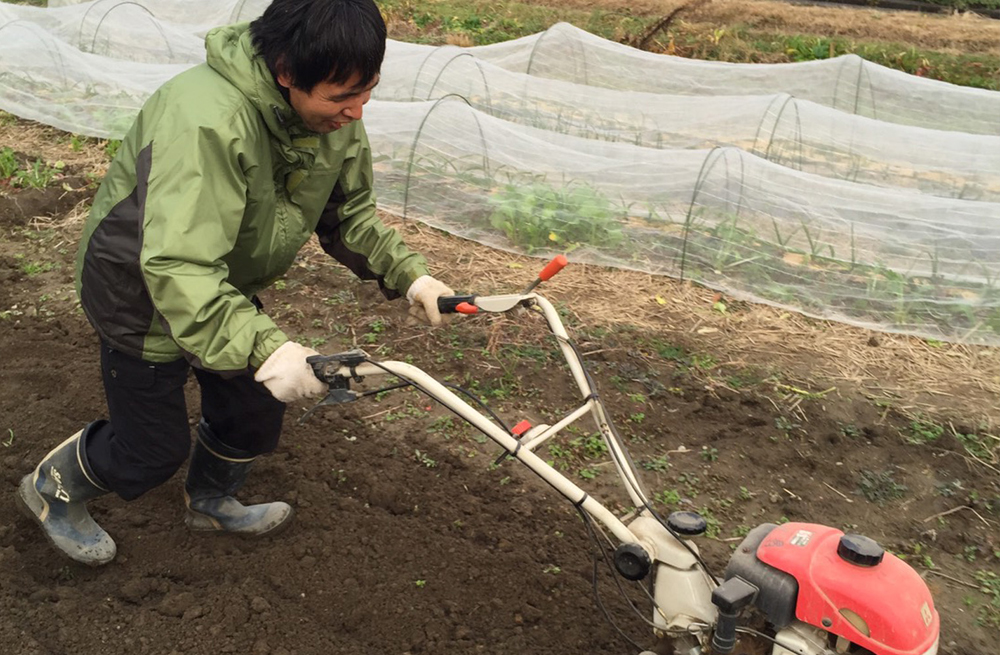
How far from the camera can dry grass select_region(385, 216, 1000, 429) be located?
412 cm

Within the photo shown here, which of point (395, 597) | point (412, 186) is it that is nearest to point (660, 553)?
point (395, 597)

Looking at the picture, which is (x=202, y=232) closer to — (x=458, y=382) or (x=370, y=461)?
(x=370, y=461)

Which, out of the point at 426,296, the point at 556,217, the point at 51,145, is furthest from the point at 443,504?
the point at 51,145

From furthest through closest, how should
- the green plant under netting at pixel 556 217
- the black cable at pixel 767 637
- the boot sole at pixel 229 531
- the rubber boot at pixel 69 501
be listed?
the green plant under netting at pixel 556 217
the boot sole at pixel 229 531
the rubber boot at pixel 69 501
the black cable at pixel 767 637

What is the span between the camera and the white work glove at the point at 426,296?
263 cm

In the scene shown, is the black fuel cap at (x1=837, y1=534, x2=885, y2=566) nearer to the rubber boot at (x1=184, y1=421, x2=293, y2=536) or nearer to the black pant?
the black pant

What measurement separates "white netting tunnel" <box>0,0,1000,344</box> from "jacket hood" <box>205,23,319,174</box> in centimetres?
301

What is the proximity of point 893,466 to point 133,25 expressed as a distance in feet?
23.1

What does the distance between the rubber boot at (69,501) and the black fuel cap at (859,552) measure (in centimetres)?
198

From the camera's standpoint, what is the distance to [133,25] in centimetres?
811

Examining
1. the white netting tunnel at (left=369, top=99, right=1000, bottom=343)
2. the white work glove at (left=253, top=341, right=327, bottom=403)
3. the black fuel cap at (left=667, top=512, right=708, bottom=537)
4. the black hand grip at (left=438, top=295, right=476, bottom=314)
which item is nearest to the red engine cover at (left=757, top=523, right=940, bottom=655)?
the black fuel cap at (left=667, top=512, right=708, bottom=537)

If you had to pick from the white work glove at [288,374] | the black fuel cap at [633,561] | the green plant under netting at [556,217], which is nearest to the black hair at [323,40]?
the white work glove at [288,374]

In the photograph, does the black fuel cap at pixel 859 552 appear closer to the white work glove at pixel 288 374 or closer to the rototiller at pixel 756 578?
the rototiller at pixel 756 578

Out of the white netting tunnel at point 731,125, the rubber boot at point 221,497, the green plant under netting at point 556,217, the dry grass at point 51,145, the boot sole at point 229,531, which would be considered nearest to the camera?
the rubber boot at point 221,497
